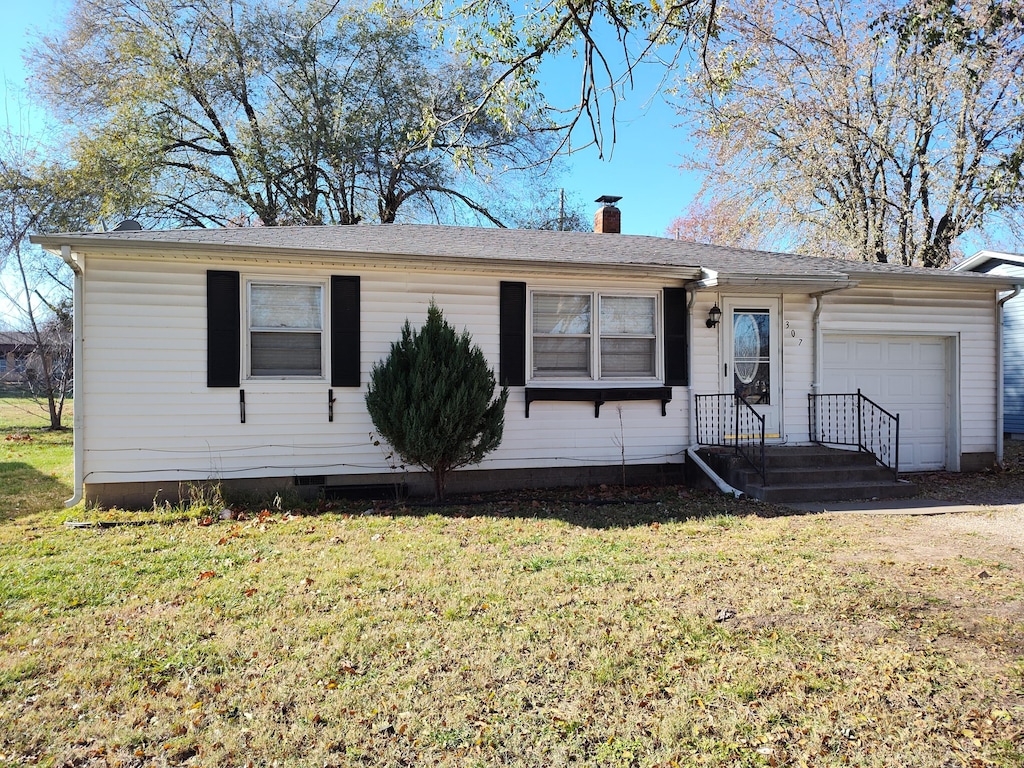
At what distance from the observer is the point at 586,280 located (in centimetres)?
860

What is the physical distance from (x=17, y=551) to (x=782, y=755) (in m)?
6.29

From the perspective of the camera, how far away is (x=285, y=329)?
7680mm

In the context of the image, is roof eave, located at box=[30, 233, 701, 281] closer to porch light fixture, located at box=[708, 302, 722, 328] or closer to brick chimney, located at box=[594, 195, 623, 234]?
porch light fixture, located at box=[708, 302, 722, 328]

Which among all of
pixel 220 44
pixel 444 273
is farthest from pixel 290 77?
pixel 444 273

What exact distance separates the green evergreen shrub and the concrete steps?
3.13 metres

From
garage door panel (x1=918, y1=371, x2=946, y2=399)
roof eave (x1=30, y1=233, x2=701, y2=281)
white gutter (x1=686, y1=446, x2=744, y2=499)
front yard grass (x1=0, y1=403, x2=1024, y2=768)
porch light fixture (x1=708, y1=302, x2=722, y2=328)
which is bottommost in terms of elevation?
front yard grass (x1=0, y1=403, x2=1024, y2=768)

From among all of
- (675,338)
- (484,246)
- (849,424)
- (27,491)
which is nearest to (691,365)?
(675,338)

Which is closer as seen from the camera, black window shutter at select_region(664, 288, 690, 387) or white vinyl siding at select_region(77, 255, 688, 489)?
white vinyl siding at select_region(77, 255, 688, 489)

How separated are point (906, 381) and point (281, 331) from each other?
31.1 feet

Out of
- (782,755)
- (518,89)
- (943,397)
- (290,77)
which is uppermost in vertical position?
(290,77)

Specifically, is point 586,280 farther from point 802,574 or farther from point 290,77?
point 290,77

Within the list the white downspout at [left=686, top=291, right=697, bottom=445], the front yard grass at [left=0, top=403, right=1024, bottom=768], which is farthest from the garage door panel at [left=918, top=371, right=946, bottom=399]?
the front yard grass at [left=0, top=403, right=1024, bottom=768]

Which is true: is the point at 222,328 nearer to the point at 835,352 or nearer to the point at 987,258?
the point at 835,352

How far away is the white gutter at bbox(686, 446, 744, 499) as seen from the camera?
7.86m
